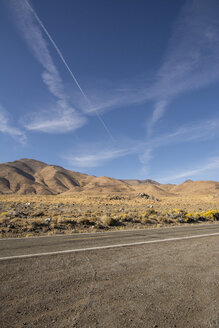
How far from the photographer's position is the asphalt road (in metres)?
2.96

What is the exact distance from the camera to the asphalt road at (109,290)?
2959mm

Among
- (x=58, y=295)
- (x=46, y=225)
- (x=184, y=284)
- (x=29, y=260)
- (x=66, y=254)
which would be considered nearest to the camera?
(x=58, y=295)

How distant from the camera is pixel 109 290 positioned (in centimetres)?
387

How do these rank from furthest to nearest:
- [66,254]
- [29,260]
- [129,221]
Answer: [129,221] < [66,254] < [29,260]

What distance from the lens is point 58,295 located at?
3643mm

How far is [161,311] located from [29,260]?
424 cm

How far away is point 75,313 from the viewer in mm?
3062

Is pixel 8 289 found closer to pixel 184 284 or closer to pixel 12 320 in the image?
pixel 12 320

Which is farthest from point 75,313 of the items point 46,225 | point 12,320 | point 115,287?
point 46,225

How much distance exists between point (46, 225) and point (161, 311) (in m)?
13.2

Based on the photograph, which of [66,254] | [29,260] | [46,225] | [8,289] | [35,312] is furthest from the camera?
[46,225]

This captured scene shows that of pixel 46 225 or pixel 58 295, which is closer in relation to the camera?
pixel 58 295

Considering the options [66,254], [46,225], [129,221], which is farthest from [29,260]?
→ [129,221]

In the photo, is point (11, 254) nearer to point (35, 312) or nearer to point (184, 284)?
point (35, 312)
